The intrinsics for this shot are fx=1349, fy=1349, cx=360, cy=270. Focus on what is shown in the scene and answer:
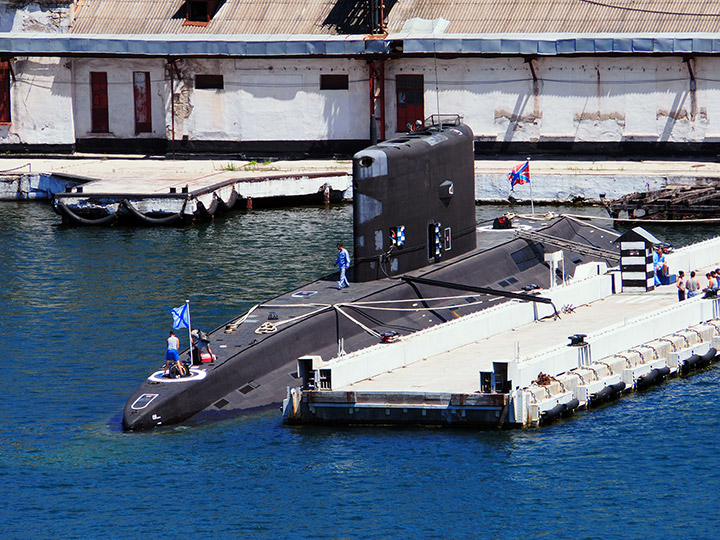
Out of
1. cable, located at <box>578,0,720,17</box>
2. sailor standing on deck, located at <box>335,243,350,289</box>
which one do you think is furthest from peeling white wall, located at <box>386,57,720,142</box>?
sailor standing on deck, located at <box>335,243,350,289</box>

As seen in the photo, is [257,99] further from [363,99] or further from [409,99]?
[409,99]

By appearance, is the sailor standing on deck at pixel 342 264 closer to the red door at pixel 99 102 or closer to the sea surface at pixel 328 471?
the sea surface at pixel 328 471

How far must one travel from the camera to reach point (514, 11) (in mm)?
74312

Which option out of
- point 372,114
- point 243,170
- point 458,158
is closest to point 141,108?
point 243,170

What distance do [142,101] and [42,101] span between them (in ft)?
19.4

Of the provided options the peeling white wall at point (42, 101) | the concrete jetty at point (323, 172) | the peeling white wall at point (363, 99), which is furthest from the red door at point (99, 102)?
the concrete jetty at point (323, 172)

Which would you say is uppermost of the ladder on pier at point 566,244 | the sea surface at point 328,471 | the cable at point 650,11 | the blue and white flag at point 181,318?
the cable at point 650,11

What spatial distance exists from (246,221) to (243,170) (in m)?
8.30

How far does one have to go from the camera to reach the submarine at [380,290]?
33.2 meters

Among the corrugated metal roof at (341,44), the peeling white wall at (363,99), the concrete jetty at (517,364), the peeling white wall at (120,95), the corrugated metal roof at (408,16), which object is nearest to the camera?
the concrete jetty at (517,364)

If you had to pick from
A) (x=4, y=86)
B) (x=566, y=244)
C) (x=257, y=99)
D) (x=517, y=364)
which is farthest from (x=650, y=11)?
A: (x=517, y=364)

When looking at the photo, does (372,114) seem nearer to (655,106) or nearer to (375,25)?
(375,25)

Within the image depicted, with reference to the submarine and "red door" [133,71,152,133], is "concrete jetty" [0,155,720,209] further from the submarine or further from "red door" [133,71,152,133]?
the submarine

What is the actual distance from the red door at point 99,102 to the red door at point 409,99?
682 inches
